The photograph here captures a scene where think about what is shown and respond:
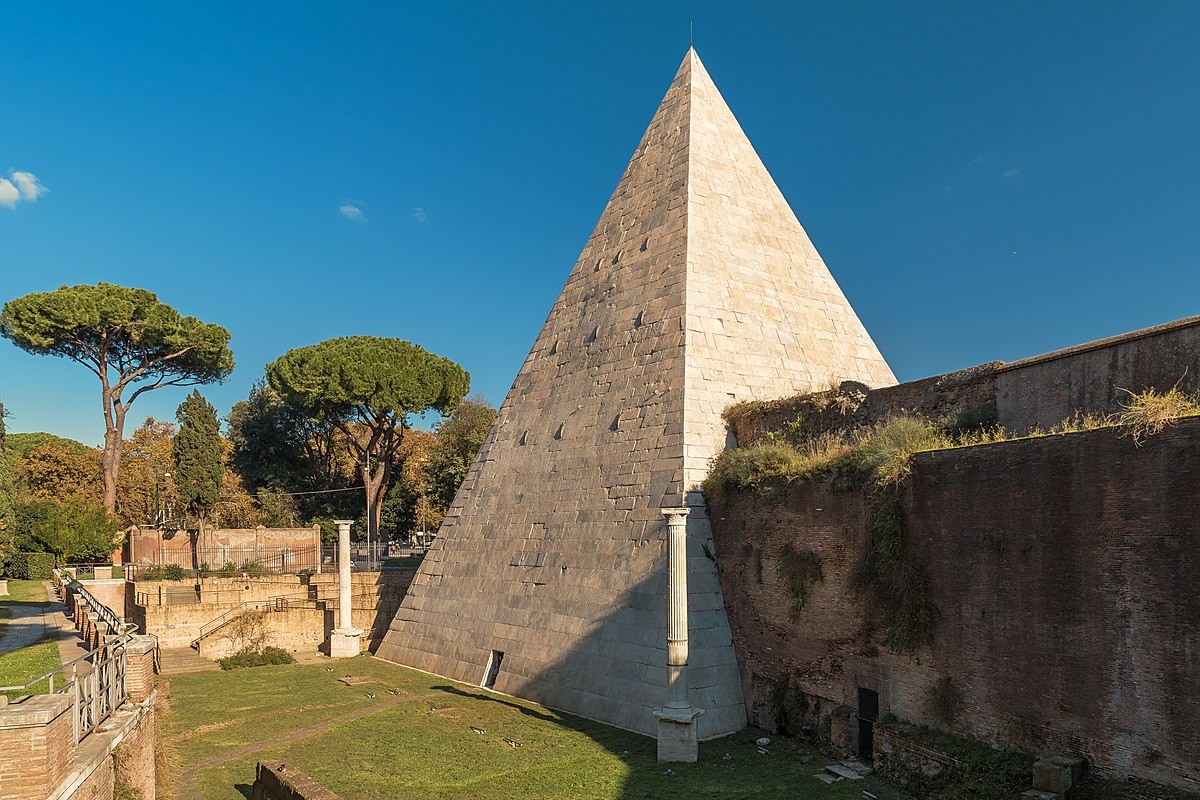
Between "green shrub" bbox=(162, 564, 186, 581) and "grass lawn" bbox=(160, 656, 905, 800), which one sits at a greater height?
"green shrub" bbox=(162, 564, 186, 581)

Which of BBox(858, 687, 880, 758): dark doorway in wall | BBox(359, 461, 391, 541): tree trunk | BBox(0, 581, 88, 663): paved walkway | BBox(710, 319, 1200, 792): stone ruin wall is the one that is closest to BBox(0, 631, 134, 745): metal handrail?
BBox(0, 581, 88, 663): paved walkway

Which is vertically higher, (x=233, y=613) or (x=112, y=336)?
(x=112, y=336)

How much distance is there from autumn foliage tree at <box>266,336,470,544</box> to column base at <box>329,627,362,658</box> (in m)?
16.6

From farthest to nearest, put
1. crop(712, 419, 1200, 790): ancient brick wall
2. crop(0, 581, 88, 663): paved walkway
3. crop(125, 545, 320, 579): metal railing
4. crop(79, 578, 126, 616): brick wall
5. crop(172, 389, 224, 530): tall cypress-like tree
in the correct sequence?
crop(172, 389, 224, 530): tall cypress-like tree, crop(125, 545, 320, 579): metal railing, crop(79, 578, 126, 616): brick wall, crop(0, 581, 88, 663): paved walkway, crop(712, 419, 1200, 790): ancient brick wall

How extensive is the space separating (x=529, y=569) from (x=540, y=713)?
9.24 feet

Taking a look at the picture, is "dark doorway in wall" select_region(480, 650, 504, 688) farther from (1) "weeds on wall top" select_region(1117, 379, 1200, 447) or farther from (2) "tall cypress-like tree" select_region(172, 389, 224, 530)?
(2) "tall cypress-like tree" select_region(172, 389, 224, 530)

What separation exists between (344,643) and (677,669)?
11.2m

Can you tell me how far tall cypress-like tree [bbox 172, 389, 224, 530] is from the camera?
33.1 metres

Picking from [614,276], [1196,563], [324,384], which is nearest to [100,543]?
[324,384]

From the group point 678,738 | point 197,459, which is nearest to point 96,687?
point 678,738

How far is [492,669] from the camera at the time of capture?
13992 mm

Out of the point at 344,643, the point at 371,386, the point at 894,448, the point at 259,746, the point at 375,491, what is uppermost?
the point at 371,386

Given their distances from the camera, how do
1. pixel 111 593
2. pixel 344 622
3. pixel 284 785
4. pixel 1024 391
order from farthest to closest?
pixel 111 593 < pixel 344 622 < pixel 1024 391 < pixel 284 785

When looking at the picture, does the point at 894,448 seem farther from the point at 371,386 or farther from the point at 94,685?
the point at 371,386
